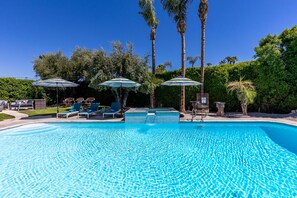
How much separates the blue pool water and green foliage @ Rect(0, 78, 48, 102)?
1294cm

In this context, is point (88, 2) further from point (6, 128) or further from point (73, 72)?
point (6, 128)

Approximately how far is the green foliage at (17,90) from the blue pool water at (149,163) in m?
12.9

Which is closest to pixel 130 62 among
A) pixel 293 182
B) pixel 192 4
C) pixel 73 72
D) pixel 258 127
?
pixel 192 4

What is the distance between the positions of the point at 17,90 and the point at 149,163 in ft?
71.7

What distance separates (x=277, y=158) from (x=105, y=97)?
62.9 feet

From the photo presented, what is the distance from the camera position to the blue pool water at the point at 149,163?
4.15m

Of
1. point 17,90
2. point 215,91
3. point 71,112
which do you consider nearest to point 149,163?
point 71,112

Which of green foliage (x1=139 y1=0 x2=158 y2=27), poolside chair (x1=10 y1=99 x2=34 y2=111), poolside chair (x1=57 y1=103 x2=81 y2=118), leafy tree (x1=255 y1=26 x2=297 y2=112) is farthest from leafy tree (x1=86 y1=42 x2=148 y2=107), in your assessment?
leafy tree (x1=255 y1=26 x2=297 y2=112)

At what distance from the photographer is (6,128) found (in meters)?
9.77

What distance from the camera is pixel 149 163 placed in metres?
5.68

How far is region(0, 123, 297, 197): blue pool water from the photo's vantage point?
415cm

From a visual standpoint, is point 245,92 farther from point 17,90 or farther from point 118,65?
point 17,90

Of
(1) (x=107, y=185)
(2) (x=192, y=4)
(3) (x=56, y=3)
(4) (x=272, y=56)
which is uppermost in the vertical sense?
(3) (x=56, y=3)

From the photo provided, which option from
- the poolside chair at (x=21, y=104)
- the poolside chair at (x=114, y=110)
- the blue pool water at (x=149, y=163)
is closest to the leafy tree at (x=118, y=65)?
the poolside chair at (x=114, y=110)
